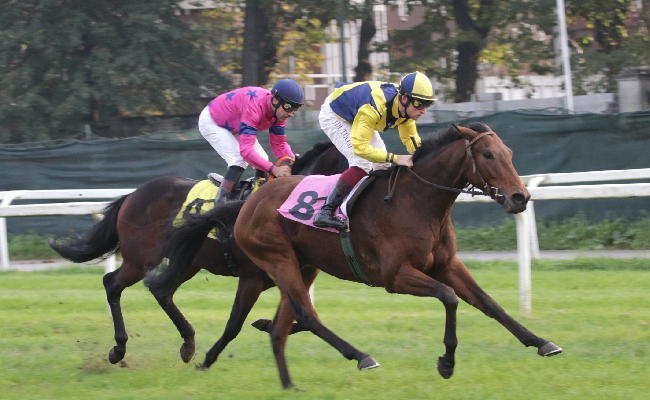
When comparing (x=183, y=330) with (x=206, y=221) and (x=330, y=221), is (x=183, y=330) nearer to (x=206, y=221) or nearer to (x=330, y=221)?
(x=206, y=221)

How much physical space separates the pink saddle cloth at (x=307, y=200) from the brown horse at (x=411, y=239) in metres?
0.07

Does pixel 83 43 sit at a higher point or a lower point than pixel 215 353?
higher

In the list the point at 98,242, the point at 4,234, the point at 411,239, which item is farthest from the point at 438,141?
the point at 4,234

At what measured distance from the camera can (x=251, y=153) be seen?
6.20 m

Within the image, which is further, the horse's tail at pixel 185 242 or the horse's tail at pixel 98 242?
the horse's tail at pixel 98 242

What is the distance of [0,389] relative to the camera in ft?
17.2

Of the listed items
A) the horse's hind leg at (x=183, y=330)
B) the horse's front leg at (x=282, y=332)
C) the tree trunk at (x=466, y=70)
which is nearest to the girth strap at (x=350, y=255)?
the horse's front leg at (x=282, y=332)

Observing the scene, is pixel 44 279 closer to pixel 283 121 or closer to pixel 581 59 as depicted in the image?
pixel 283 121

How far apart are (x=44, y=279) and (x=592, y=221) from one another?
637 cm

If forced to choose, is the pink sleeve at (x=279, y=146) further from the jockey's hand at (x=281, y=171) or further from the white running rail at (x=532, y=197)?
the white running rail at (x=532, y=197)

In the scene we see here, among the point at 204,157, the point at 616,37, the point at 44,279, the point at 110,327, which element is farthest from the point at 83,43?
the point at 110,327

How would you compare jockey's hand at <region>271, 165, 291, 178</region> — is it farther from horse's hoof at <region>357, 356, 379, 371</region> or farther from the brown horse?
horse's hoof at <region>357, 356, 379, 371</region>

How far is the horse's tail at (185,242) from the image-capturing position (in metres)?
5.97

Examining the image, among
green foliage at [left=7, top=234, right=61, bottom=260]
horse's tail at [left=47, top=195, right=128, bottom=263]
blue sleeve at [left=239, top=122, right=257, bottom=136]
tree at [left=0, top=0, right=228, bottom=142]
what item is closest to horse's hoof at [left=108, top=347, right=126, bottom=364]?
horse's tail at [left=47, top=195, right=128, bottom=263]
